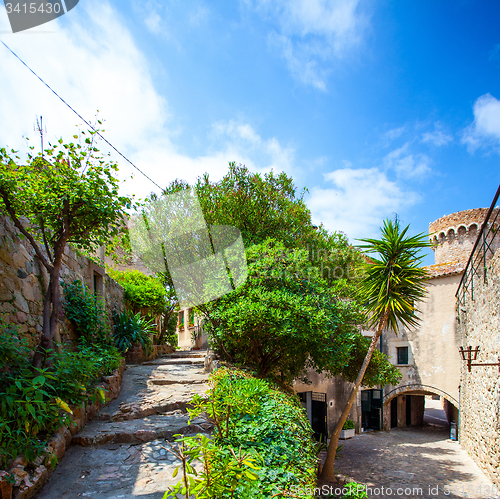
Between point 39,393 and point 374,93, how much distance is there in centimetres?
900

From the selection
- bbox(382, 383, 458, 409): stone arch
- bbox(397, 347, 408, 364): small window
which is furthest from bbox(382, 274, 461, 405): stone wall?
bbox(397, 347, 408, 364): small window

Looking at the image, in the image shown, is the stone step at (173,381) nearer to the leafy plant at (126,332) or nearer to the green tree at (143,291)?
the leafy plant at (126,332)

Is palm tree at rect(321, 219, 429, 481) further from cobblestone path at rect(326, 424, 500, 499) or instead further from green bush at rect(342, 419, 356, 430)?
green bush at rect(342, 419, 356, 430)

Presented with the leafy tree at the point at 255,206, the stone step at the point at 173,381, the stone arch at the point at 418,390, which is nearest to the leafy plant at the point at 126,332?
the stone step at the point at 173,381

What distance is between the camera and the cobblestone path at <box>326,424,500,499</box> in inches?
342

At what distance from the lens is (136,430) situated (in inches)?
182

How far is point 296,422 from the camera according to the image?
443 centimetres

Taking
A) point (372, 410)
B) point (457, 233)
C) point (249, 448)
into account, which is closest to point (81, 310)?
point (249, 448)

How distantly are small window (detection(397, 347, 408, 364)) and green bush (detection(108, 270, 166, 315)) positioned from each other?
42.8ft

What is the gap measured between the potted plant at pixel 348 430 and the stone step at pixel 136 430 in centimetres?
1216

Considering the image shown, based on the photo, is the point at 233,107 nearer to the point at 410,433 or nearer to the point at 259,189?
the point at 259,189

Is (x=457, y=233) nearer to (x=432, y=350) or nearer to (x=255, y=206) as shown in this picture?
(x=432, y=350)

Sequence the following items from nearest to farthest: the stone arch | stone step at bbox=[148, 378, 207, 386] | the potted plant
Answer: stone step at bbox=[148, 378, 207, 386], the potted plant, the stone arch

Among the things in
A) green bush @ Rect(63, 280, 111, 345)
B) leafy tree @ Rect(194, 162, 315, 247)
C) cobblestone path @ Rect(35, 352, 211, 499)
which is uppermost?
leafy tree @ Rect(194, 162, 315, 247)
